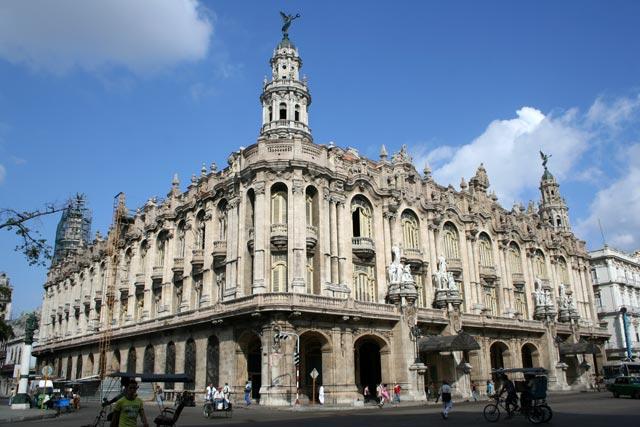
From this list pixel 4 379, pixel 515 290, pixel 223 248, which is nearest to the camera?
pixel 223 248

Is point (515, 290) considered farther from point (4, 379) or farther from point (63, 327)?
point (4, 379)

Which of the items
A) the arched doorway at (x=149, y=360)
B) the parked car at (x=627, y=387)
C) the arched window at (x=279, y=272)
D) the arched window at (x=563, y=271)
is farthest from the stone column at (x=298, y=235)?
the arched window at (x=563, y=271)

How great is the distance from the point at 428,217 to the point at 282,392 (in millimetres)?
22137

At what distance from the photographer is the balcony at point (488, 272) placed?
5258cm

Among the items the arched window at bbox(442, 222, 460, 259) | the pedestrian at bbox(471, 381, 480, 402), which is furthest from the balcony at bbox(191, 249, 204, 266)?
the pedestrian at bbox(471, 381, 480, 402)

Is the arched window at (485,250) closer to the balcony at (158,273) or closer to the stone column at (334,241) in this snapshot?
the stone column at (334,241)

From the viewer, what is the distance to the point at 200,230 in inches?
1892

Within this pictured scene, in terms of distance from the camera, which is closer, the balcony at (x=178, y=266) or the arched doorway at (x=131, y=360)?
the balcony at (x=178, y=266)

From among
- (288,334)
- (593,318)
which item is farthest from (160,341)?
(593,318)

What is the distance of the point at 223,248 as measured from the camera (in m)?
42.9

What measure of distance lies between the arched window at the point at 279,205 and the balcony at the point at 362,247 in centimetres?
598

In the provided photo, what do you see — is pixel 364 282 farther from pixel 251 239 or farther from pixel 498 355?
pixel 498 355

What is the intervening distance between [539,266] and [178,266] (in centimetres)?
3808

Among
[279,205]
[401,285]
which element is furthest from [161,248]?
[401,285]
